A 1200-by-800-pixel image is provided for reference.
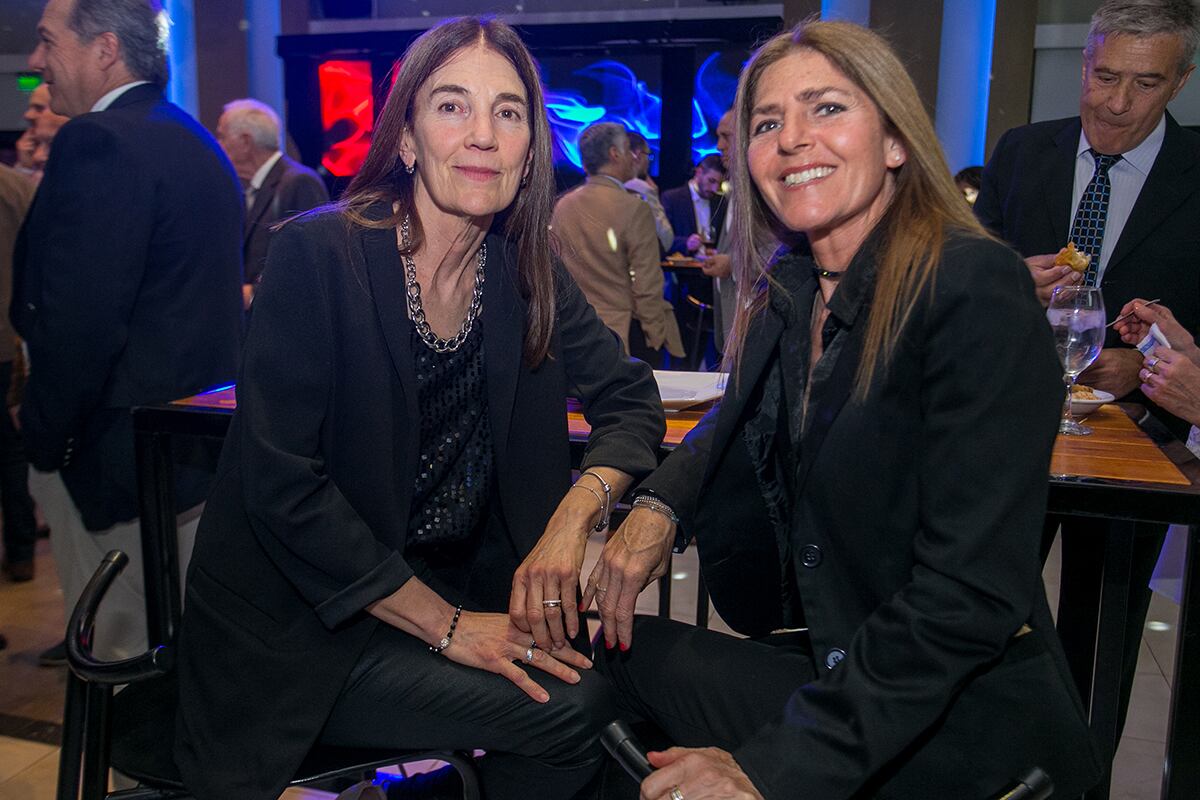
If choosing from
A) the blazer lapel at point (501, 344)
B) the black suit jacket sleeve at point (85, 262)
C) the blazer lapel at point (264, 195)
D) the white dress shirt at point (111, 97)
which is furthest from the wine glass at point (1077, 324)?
the blazer lapel at point (264, 195)

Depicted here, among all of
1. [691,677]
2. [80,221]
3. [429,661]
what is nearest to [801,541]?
[691,677]

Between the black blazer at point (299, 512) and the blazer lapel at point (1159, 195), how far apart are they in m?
1.90

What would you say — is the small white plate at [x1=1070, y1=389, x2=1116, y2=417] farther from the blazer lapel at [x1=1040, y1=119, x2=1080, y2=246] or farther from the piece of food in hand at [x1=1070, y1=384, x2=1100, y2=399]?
the blazer lapel at [x1=1040, y1=119, x2=1080, y2=246]

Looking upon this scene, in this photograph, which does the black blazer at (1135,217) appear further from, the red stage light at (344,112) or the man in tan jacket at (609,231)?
the red stage light at (344,112)

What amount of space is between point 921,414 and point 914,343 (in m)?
0.08

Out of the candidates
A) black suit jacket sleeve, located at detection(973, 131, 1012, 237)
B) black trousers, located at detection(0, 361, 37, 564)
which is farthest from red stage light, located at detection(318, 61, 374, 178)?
black suit jacket sleeve, located at detection(973, 131, 1012, 237)

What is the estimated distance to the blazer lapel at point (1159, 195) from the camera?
241cm

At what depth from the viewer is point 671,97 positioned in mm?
9453

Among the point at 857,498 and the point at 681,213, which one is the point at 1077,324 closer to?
the point at 857,498

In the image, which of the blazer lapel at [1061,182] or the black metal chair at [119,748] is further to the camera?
the blazer lapel at [1061,182]

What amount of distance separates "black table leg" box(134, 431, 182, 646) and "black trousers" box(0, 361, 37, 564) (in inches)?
69.9

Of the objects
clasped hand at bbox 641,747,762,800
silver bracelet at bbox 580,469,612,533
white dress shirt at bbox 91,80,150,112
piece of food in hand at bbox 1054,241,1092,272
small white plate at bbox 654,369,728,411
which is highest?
white dress shirt at bbox 91,80,150,112

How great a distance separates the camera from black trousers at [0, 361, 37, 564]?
366 centimetres

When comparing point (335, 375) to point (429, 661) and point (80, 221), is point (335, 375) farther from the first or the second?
point (80, 221)
